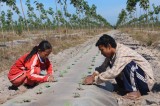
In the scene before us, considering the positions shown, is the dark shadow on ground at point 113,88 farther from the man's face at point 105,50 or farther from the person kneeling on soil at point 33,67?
the person kneeling on soil at point 33,67

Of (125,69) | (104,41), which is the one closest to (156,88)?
(125,69)

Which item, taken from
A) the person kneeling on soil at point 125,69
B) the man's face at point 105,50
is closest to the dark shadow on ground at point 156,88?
the person kneeling on soil at point 125,69

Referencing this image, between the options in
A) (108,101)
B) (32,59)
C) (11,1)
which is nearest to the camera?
(108,101)

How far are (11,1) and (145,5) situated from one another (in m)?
14.7

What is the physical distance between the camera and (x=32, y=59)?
6.60 meters

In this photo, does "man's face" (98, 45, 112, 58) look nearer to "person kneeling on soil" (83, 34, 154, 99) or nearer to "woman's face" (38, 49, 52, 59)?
"person kneeling on soil" (83, 34, 154, 99)

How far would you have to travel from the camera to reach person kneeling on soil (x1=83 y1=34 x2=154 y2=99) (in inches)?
232

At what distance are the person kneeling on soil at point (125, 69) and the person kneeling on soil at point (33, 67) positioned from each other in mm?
875

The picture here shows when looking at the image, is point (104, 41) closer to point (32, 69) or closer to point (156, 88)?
point (32, 69)

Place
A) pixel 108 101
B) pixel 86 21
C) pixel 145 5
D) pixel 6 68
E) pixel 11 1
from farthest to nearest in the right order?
pixel 86 21, pixel 145 5, pixel 11 1, pixel 6 68, pixel 108 101

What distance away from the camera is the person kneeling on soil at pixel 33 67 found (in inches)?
Answer: 254

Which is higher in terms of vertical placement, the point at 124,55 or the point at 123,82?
the point at 124,55

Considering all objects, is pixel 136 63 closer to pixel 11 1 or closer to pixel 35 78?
pixel 35 78

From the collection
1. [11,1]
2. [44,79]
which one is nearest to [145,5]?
[11,1]
